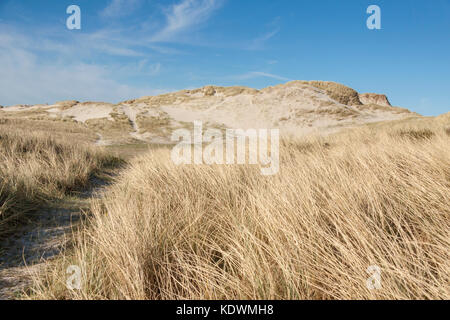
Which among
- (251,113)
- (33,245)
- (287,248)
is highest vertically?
(251,113)

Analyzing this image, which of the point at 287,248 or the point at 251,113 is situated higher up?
the point at 251,113

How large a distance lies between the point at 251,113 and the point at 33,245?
103 ft

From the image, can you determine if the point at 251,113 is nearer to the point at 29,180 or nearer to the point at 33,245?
the point at 29,180

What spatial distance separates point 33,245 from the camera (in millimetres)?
2076

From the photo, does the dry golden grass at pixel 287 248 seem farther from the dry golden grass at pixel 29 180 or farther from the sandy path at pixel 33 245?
the dry golden grass at pixel 29 180

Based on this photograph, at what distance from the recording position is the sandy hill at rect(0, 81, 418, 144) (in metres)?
Result: 25.5

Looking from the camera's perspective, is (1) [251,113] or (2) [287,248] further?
(1) [251,113]

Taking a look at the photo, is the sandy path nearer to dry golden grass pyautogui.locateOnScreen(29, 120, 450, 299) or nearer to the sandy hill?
dry golden grass pyautogui.locateOnScreen(29, 120, 450, 299)

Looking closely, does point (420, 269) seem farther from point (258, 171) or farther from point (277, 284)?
point (258, 171)

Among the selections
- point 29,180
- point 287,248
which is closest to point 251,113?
point 29,180

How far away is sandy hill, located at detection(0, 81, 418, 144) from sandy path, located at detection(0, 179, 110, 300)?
17.3 metres

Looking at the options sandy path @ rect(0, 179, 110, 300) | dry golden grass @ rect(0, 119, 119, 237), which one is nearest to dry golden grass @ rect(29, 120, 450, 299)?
sandy path @ rect(0, 179, 110, 300)

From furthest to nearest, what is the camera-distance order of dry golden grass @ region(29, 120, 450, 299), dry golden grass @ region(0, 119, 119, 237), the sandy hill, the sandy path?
the sandy hill, dry golden grass @ region(0, 119, 119, 237), the sandy path, dry golden grass @ region(29, 120, 450, 299)

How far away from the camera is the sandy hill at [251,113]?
83.6 feet
